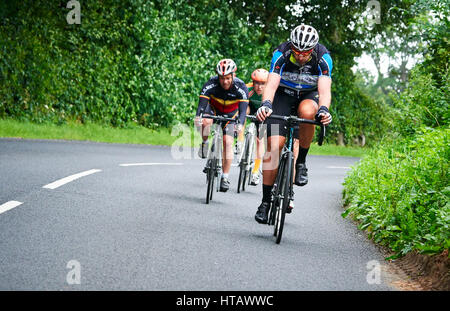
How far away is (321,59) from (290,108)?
626mm

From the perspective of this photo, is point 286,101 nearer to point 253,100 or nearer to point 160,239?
point 160,239

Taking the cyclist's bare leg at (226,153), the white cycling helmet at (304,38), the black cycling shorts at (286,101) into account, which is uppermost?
the white cycling helmet at (304,38)

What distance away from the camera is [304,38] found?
678 cm

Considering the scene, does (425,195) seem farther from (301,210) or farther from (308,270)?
(301,210)

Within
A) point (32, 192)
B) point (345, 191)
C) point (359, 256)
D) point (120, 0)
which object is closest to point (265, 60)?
point (120, 0)

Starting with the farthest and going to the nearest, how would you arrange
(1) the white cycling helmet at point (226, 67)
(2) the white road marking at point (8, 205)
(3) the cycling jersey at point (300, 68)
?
1. (1) the white cycling helmet at point (226, 67)
2. (2) the white road marking at point (8, 205)
3. (3) the cycling jersey at point (300, 68)

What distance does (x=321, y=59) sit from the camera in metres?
7.18

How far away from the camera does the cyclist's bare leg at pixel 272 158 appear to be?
24.0 feet

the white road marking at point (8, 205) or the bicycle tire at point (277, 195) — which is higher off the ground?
the bicycle tire at point (277, 195)

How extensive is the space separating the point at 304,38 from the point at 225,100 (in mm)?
3873

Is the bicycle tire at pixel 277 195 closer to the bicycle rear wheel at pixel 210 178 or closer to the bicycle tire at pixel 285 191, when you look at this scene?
the bicycle tire at pixel 285 191

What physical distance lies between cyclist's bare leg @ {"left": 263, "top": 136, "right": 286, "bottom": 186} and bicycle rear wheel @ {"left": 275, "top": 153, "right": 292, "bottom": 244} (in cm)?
21

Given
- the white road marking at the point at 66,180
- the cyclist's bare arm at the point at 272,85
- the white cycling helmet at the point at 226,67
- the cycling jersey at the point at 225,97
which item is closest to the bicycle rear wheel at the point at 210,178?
the cycling jersey at the point at 225,97

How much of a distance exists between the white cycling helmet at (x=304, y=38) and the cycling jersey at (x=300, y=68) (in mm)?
338
